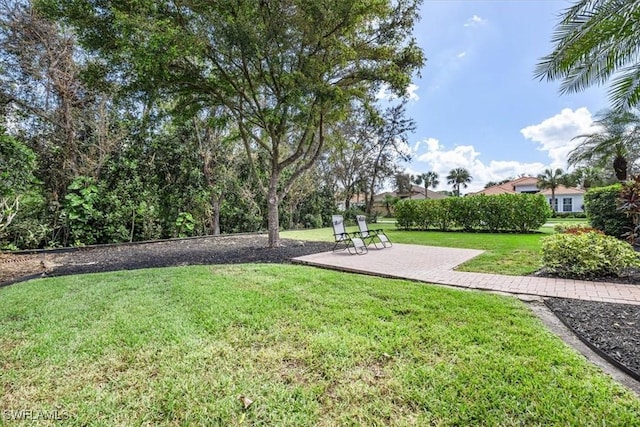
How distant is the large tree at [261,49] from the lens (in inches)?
267

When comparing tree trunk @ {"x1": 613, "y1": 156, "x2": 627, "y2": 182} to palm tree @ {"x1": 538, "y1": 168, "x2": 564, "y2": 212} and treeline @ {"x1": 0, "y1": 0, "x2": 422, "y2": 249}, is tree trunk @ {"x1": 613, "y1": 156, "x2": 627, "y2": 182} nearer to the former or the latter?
treeline @ {"x1": 0, "y1": 0, "x2": 422, "y2": 249}

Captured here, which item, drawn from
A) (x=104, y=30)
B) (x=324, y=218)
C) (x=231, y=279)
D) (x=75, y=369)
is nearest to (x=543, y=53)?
(x=231, y=279)

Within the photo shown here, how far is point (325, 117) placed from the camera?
987 centimetres

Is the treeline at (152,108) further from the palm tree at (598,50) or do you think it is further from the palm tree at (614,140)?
the palm tree at (614,140)

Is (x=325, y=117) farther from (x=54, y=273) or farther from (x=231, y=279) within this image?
(x=54, y=273)

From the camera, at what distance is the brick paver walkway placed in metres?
4.55

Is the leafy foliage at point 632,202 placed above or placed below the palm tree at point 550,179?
below

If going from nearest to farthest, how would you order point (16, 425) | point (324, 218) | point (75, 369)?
point (16, 425) → point (75, 369) → point (324, 218)

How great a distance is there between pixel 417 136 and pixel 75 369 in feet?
92.2

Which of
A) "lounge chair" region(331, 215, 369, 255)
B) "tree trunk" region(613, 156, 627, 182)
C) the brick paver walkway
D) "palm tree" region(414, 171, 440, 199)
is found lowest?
the brick paver walkway

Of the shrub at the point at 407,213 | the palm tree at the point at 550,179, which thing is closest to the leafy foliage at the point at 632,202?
the shrub at the point at 407,213

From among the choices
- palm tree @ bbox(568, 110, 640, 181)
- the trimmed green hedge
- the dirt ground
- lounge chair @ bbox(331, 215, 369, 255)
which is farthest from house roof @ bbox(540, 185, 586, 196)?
the dirt ground

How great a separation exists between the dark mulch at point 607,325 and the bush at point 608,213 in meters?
7.06

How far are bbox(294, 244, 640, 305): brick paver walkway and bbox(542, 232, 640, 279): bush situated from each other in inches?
13.4
